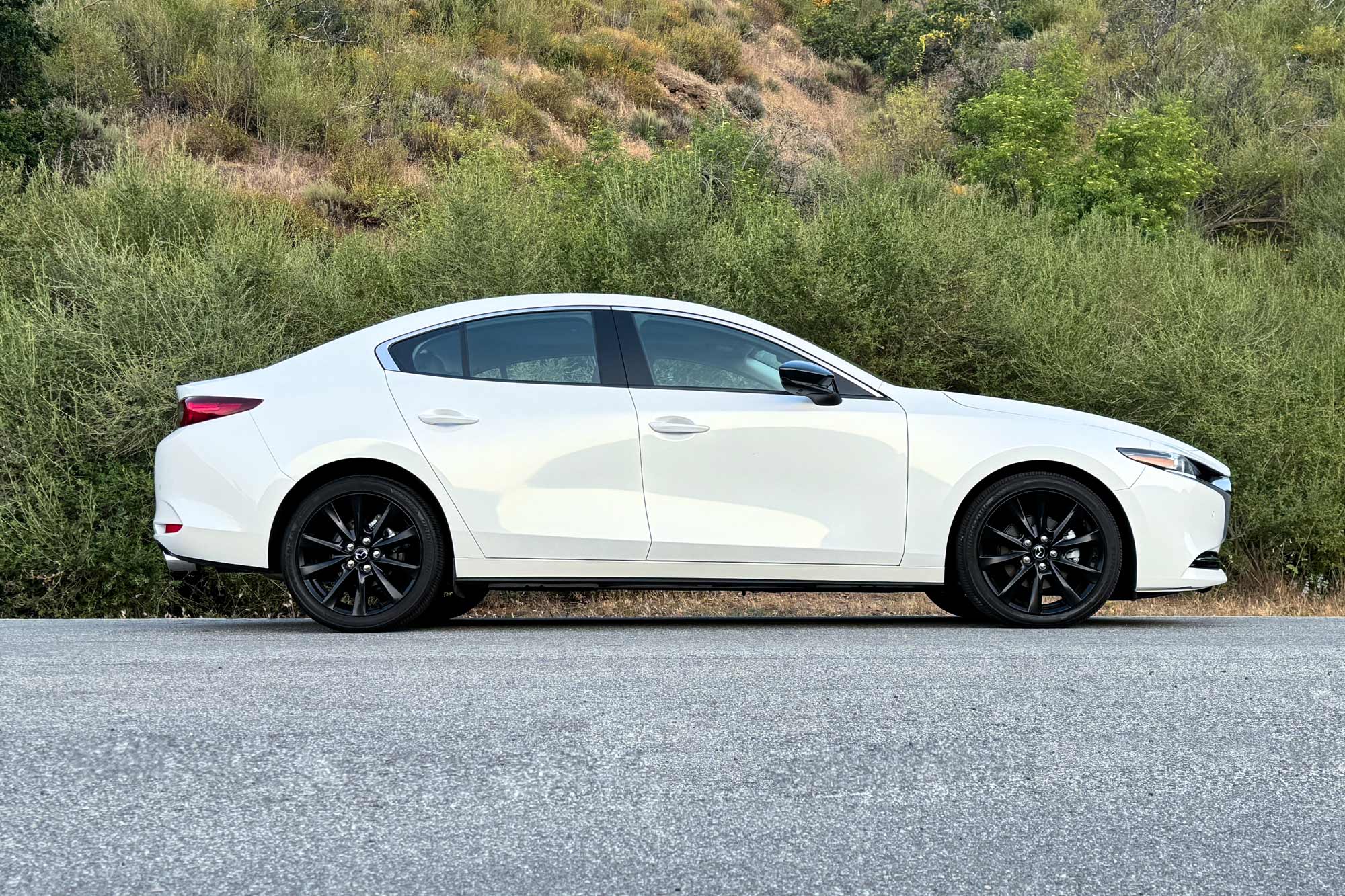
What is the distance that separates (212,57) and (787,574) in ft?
112

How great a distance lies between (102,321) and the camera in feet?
42.4

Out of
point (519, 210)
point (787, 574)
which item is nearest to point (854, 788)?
point (787, 574)

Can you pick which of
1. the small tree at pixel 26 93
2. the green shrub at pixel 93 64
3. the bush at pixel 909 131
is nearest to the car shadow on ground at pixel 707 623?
the small tree at pixel 26 93

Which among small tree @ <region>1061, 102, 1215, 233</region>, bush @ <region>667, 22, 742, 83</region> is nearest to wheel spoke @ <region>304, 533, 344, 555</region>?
small tree @ <region>1061, 102, 1215, 233</region>

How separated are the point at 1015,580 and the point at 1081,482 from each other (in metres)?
0.63

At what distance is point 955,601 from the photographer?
803cm

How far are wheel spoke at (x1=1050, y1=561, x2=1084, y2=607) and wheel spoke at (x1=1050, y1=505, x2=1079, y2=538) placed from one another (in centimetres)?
15

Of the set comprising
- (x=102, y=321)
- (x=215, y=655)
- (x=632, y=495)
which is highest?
(x=102, y=321)

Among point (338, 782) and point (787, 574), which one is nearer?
point (338, 782)

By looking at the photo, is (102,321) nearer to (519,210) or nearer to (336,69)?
(519,210)

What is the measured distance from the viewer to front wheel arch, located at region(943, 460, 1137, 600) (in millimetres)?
7340

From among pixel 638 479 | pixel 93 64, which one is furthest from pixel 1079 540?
pixel 93 64

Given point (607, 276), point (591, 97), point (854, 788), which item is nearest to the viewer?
point (854, 788)

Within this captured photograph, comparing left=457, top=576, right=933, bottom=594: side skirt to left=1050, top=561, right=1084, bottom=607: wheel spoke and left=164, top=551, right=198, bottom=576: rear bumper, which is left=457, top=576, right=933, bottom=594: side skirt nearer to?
left=1050, top=561, right=1084, bottom=607: wheel spoke
